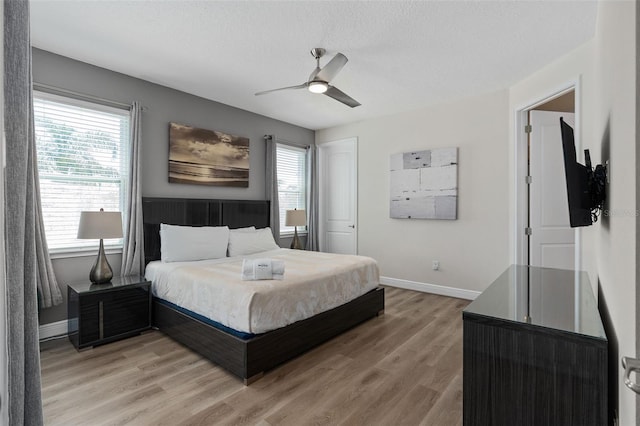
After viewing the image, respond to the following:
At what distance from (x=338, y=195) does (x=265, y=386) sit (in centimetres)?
395

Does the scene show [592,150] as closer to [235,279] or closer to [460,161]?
[460,161]

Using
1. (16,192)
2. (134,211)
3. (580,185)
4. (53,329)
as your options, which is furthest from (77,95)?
(580,185)

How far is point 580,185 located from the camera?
1.68 m

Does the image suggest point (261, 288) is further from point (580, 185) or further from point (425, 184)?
point (425, 184)

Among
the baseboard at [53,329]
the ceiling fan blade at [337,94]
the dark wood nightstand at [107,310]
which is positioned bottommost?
the baseboard at [53,329]

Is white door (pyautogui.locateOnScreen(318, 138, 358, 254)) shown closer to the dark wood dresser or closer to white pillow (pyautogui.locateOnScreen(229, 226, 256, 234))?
white pillow (pyautogui.locateOnScreen(229, 226, 256, 234))

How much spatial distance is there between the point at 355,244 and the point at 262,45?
3567 mm

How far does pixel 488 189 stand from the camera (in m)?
4.19

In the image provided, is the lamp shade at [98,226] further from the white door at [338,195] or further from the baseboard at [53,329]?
the white door at [338,195]

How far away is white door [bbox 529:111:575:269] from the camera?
364 centimetres

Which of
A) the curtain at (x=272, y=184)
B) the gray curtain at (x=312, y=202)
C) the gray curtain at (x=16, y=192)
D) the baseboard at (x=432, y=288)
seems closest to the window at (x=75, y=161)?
the curtain at (x=272, y=184)

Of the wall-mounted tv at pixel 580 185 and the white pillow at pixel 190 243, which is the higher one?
the wall-mounted tv at pixel 580 185

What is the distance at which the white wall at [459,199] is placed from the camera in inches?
162

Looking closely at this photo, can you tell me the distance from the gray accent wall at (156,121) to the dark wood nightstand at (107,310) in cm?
26
